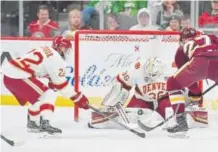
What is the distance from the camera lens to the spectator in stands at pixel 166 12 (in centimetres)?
699

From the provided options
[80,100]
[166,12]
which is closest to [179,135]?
[80,100]

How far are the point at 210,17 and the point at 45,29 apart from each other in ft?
5.27

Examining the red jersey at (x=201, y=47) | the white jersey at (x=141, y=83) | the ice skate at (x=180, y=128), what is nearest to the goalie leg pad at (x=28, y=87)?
the white jersey at (x=141, y=83)

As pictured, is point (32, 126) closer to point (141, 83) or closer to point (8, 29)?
point (141, 83)

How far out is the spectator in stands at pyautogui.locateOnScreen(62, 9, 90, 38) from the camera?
684cm

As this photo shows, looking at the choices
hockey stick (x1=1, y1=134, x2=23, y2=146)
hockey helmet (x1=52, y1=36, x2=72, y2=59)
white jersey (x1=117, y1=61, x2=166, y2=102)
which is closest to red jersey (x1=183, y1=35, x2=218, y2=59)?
white jersey (x1=117, y1=61, x2=166, y2=102)

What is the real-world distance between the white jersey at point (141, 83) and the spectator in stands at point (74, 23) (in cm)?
136

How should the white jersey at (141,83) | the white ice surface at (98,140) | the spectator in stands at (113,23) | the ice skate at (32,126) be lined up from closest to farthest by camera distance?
1. the white ice surface at (98,140)
2. the ice skate at (32,126)
3. the white jersey at (141,83)
4. the spectator in stands at (113,23)

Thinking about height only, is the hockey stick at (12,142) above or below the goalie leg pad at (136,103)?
below

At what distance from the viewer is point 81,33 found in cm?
610

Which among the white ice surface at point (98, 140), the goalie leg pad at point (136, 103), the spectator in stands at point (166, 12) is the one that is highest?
the spectator in stands at point (166, 12)

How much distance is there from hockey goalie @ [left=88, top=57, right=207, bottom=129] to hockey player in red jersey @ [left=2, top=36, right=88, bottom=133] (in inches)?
18.8

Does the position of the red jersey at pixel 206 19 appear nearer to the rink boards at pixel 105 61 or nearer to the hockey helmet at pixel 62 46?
the rink boards at pixel 105 61

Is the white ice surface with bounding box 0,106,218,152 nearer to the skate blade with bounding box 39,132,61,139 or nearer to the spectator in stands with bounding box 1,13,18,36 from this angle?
the skate blade with bounding box 39,132,61,139
